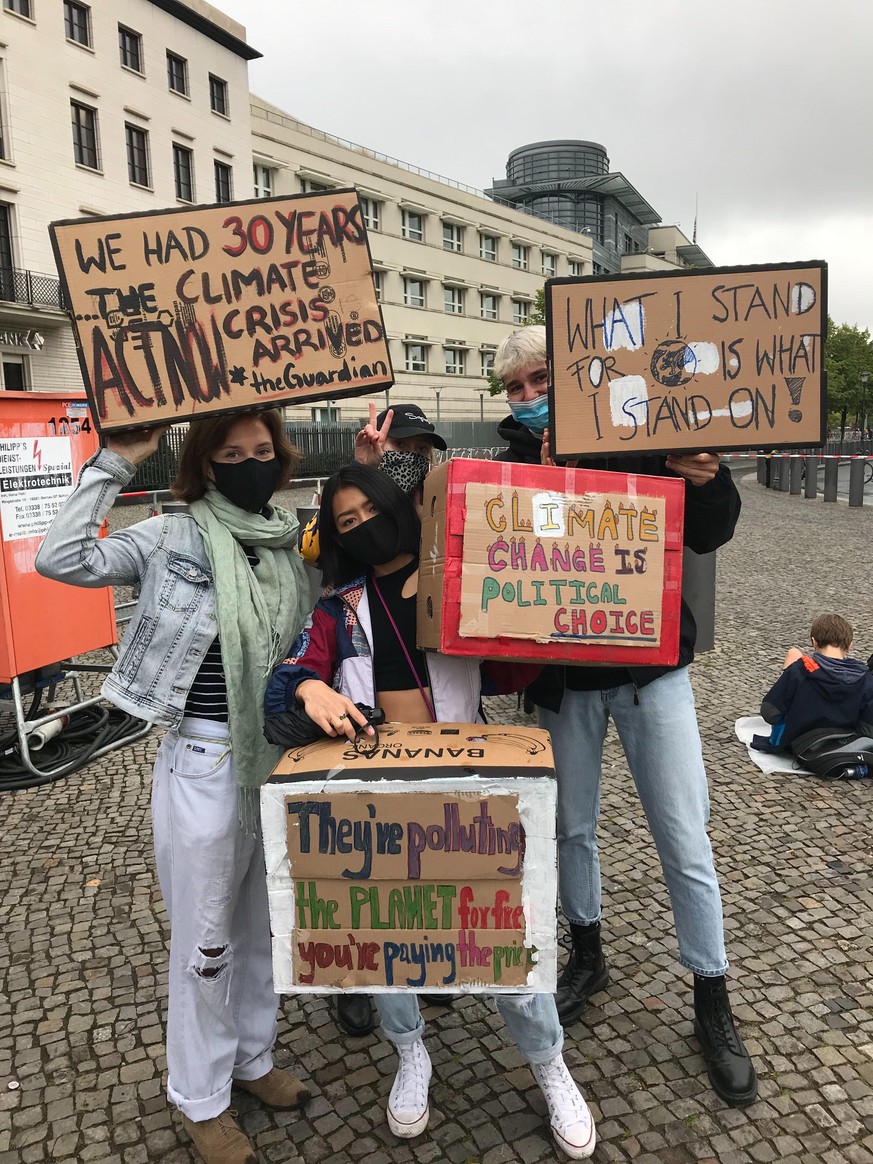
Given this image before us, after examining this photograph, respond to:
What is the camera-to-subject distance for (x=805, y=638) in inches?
307

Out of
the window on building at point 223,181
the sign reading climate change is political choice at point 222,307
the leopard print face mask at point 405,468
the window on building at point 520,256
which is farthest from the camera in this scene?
the window on building at point 520,256

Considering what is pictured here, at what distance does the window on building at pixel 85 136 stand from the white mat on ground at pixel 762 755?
2913 centimetres

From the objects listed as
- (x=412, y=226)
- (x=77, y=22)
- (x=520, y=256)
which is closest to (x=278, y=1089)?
(x=77, y=22)

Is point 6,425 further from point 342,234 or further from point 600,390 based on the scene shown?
point 600,390

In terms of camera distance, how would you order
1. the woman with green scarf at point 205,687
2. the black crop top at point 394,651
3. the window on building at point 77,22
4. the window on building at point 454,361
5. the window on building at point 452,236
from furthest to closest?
1. the window on building at point 454,361
2. the window on building at point 452,236
3. the window on building at point 77,22
4. the black crop top at point 394,651
5. the woman with green scarf at point 205,687

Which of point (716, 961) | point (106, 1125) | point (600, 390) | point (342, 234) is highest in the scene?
point (342, 234)

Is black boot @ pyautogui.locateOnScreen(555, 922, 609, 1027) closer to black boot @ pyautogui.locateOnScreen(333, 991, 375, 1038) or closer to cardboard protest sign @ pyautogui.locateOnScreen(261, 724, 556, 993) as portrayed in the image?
black boot @ pyautogui.locateOnScreen(333, 991, 375, 1038)

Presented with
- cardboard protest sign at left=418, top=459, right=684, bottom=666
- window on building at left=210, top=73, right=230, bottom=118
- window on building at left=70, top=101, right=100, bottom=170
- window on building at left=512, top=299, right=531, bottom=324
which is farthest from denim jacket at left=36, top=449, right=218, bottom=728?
window on building at left=512, top=299, right=531, bottom=324

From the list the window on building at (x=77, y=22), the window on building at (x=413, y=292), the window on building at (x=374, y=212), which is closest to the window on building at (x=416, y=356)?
the window on building at (x=413, y=292)

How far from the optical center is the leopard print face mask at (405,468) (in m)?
2.56

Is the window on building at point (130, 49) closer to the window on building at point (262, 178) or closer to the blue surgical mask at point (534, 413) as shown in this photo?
the window on building at point (262, 178)

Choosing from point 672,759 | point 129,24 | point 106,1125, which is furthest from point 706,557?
point 129,24

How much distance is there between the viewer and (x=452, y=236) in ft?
159

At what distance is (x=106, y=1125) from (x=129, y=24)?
3390cm
